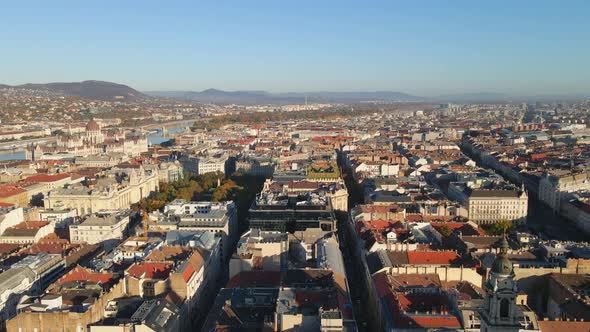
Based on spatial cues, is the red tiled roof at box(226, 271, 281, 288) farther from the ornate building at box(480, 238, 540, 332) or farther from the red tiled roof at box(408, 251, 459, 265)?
the ornate building at box(480, 238, 540, 332)

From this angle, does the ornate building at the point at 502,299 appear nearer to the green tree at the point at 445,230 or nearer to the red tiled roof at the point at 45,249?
the green tree at the point at 445,230

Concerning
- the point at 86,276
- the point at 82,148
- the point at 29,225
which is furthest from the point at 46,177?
the point at 86,276

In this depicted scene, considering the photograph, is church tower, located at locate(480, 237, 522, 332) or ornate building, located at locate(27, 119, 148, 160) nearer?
church tower, located at locate(480, 237, 522, 332)

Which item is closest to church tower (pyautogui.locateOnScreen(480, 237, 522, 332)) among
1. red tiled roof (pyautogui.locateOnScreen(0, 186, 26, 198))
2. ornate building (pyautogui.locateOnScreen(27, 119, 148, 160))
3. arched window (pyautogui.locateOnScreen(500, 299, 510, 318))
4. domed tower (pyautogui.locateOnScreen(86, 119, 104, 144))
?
arched window (pyautogui.locateOnScreen(500, 299, 510, 318))

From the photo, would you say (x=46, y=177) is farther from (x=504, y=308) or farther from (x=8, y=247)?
(x=504, y=308)

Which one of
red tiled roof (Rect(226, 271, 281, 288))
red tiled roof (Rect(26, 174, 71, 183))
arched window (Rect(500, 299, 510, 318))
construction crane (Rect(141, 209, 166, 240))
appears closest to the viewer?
arched window (Rect(500, 299, 510, 318))

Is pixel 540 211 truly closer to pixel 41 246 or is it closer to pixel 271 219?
pixel 271 219

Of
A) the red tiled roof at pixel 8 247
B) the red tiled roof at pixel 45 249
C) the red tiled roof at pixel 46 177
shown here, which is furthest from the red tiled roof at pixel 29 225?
the red tiled roof at pixel 46 177
